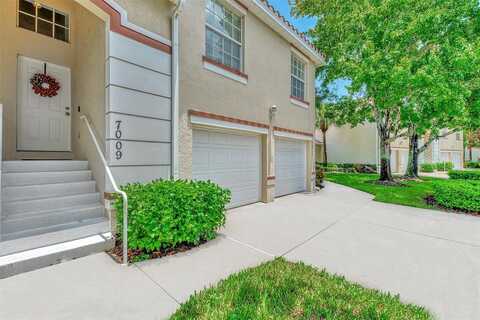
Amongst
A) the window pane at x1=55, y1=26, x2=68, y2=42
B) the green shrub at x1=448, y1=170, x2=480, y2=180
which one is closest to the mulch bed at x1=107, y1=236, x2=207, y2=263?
the window pane at x1=55, y1=26, x2=68, y2=42

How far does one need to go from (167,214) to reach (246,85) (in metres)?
4.63

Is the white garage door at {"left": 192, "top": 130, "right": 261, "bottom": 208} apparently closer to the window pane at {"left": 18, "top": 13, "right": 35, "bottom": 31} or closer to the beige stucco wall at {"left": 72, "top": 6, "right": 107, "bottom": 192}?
the beige stucco wall at {"left": 72, "top": 6, "right": 107, "bottom": 192}

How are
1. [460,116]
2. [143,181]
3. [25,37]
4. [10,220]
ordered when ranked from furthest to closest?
[460,116] → [25,37] → [143,181] → [10,220]

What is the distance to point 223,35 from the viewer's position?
612cm

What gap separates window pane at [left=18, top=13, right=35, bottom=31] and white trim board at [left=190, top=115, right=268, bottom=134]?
13.4ft

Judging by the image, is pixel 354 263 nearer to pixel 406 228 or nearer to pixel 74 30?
pixel 406 228

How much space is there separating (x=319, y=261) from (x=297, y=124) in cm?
638

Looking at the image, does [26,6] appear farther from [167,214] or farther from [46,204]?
[167,214]

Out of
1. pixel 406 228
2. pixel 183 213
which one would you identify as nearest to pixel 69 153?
pixel 183 213

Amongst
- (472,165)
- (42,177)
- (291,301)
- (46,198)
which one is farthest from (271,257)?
(472,165)

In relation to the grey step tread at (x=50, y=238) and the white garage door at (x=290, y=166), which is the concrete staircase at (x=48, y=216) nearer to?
the grey step tread at (x=50, y=238)

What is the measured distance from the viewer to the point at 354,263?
353cm

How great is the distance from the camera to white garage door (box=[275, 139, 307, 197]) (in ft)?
27.8

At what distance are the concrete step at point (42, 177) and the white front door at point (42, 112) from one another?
1.33 metres
